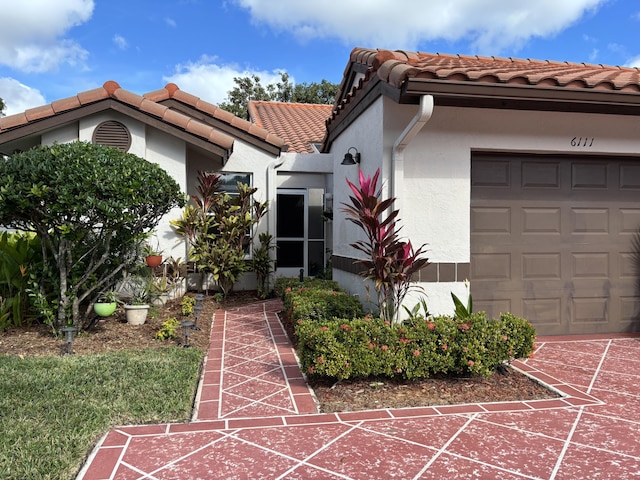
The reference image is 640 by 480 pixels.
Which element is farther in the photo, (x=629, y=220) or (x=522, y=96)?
(x=629, y=220)

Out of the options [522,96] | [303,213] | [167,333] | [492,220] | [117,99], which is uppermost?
[117,99]

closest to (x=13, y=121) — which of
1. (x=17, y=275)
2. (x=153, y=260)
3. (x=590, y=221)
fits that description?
(x=17, y=275)

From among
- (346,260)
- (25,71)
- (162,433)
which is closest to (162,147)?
(346,260)

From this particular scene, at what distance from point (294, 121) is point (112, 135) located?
8483mm

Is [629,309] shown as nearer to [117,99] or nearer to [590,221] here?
[590,221]

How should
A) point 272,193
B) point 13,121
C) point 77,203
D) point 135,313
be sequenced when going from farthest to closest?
point 272,193 → point 13,121 → point 135,313 → point 77,203

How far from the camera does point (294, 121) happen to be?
54.5 ft

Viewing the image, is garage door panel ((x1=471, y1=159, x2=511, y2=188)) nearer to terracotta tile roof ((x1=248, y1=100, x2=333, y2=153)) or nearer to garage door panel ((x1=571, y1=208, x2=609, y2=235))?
garage door panel ((x1=571, y1=208, x2=609, y2=235))

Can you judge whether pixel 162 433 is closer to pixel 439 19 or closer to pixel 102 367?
pixel 102 367

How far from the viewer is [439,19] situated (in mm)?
12047

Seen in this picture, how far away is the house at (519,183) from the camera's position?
5.60 m

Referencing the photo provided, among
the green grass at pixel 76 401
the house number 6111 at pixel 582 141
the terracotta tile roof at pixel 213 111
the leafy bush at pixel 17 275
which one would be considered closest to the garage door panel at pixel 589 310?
the house number 6111 at pixel 582 141

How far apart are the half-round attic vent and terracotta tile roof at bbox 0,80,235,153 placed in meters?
0.50

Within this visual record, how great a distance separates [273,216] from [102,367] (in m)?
6.33
